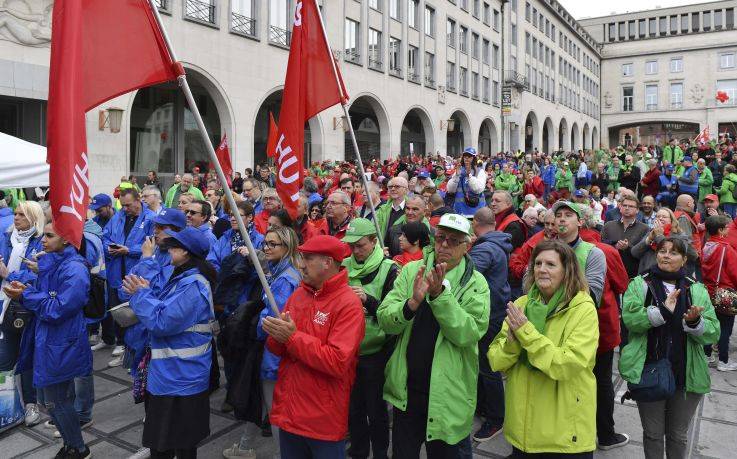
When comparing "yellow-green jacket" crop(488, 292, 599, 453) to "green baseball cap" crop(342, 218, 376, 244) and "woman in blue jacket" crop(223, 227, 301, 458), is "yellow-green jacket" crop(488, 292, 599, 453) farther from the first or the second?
"woman in blue jacket" crop(223, 227, 301, 458)

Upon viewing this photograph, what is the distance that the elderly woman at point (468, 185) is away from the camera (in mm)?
8289

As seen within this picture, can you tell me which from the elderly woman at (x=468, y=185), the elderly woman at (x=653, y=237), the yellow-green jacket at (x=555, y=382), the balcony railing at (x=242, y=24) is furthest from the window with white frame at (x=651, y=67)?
the yellow-green jacket at (x=555, y=382)

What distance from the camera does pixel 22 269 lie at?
478 cm

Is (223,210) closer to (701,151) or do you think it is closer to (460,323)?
(460,323)

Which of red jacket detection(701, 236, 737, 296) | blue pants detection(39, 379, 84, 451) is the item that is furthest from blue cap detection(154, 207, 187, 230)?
red jacket detection(701, 236, 737, 296)

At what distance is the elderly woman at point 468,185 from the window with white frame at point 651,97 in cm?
6786

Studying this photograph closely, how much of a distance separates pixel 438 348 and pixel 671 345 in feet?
5.27

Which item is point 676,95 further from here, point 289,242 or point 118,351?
point 289,242

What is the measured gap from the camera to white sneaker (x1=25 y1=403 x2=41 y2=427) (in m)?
4.86

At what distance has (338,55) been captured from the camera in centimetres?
2453

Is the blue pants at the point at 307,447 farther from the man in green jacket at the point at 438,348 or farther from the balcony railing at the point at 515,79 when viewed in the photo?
the balcony railing at the point at 515,79

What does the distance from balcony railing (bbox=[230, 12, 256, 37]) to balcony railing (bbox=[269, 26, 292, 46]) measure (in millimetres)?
773

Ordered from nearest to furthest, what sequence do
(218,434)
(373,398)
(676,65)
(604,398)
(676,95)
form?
(373,398)
(604,398)
(218,434)
(676,95)
(676,65)

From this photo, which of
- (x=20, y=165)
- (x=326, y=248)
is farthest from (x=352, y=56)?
(x=326, y=248)
